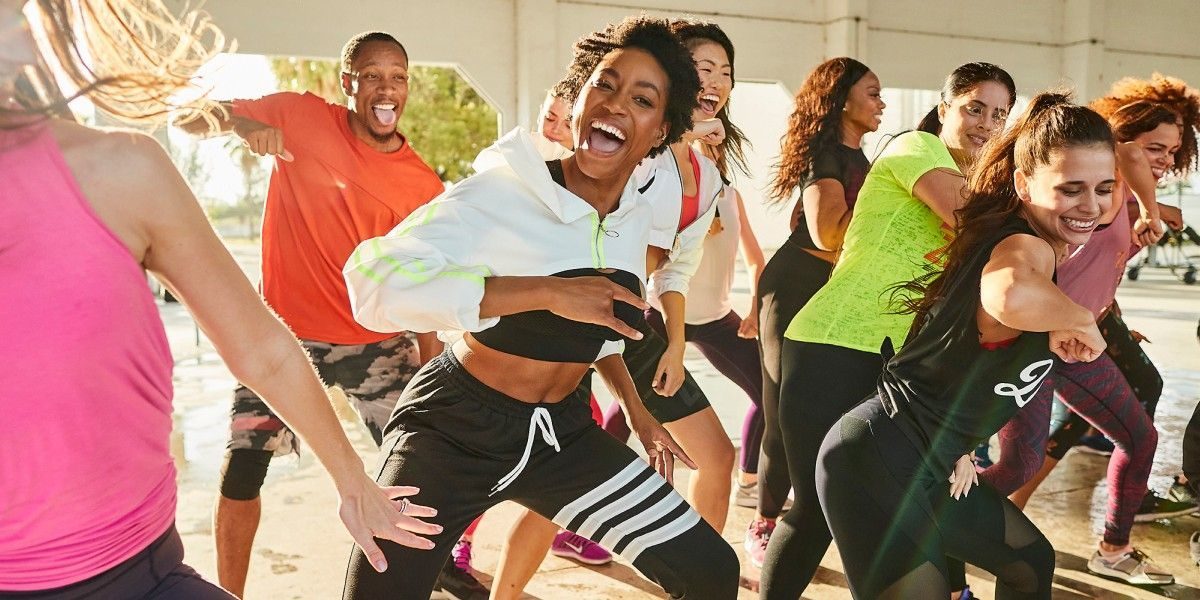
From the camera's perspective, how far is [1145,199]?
375cm

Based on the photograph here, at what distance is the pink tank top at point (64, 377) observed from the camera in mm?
1162

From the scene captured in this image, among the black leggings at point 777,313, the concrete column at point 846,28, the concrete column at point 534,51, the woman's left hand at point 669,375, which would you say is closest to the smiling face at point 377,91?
the woman's left hand at point 669,375

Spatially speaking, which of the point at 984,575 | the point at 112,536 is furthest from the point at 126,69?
the point at 984,575

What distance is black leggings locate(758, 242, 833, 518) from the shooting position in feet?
11.1

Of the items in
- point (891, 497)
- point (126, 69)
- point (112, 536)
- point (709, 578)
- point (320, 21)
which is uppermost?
point (320, 21)

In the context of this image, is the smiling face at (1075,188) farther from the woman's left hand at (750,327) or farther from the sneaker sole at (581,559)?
the sneaker sole at (581,559)

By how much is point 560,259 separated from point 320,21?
726 centimetres

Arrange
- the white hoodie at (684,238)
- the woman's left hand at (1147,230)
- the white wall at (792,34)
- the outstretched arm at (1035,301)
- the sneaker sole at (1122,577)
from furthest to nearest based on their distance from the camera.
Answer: the white wall at (792,34), the woman's left hand at (1147,230), the sneaker sole at (1122,577), the white hoodie at (684,238), the outstretched arm at (1035,301)

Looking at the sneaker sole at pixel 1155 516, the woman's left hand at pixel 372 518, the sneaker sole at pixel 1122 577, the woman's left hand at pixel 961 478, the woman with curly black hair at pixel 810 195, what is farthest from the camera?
the sneaker sole at pixel 1155 516

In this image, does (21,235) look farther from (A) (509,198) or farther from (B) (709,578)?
(B) (709,578)

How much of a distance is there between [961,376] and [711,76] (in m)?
1.39

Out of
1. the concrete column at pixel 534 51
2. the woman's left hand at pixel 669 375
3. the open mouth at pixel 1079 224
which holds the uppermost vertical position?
the concrete column at pixel 534 51

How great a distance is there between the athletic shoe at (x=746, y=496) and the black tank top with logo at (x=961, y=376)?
218cm

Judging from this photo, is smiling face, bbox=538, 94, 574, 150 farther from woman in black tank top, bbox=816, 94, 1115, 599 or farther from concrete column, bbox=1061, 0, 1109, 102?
concrete column, bbox=1061, 0, 1109, 102
